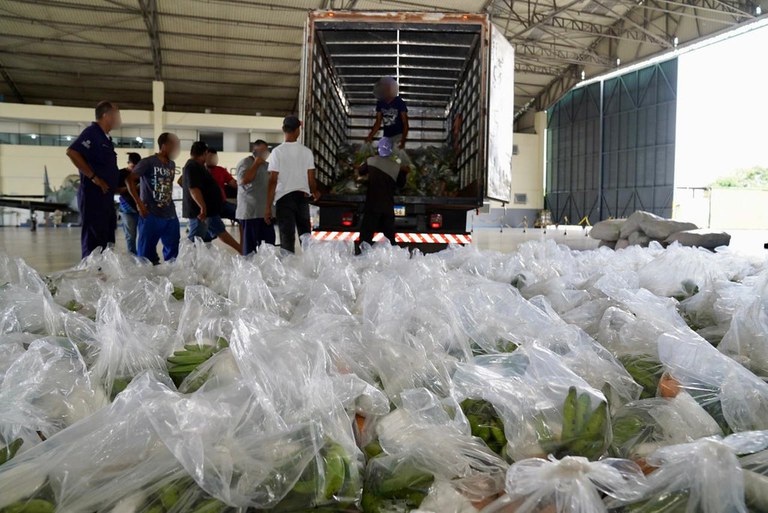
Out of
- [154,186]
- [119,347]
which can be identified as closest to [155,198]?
[154,186]

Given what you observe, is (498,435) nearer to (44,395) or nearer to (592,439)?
(592,439)

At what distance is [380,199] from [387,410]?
409 cm

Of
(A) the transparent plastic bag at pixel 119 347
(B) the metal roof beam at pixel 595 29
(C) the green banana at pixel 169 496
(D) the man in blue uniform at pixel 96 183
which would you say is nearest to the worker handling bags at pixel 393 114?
(D) the man in blue uniform at pixel 96 183

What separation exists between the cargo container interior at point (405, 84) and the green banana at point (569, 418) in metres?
4.93

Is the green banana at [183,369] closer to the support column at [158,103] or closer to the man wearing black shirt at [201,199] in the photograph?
the man wearing black shirt at [201,199]

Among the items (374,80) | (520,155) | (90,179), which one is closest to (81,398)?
(90,179)

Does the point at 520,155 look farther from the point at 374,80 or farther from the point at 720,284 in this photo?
the point at 720,284

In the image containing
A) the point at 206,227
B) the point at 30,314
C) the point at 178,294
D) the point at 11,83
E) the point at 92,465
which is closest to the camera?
the point at 92,465

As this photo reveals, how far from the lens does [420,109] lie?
8.25 m

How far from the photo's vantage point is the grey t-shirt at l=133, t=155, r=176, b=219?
461cm

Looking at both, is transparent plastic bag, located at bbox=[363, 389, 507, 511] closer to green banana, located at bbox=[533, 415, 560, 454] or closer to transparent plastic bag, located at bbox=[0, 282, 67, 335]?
green banana, located at bbox=[533, 415, 560, 454]

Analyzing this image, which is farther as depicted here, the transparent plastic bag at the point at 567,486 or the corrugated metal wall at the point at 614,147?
the corrugated metal wall at the point at 614,147

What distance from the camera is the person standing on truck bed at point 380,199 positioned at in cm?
511

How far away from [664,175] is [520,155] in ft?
22.7
